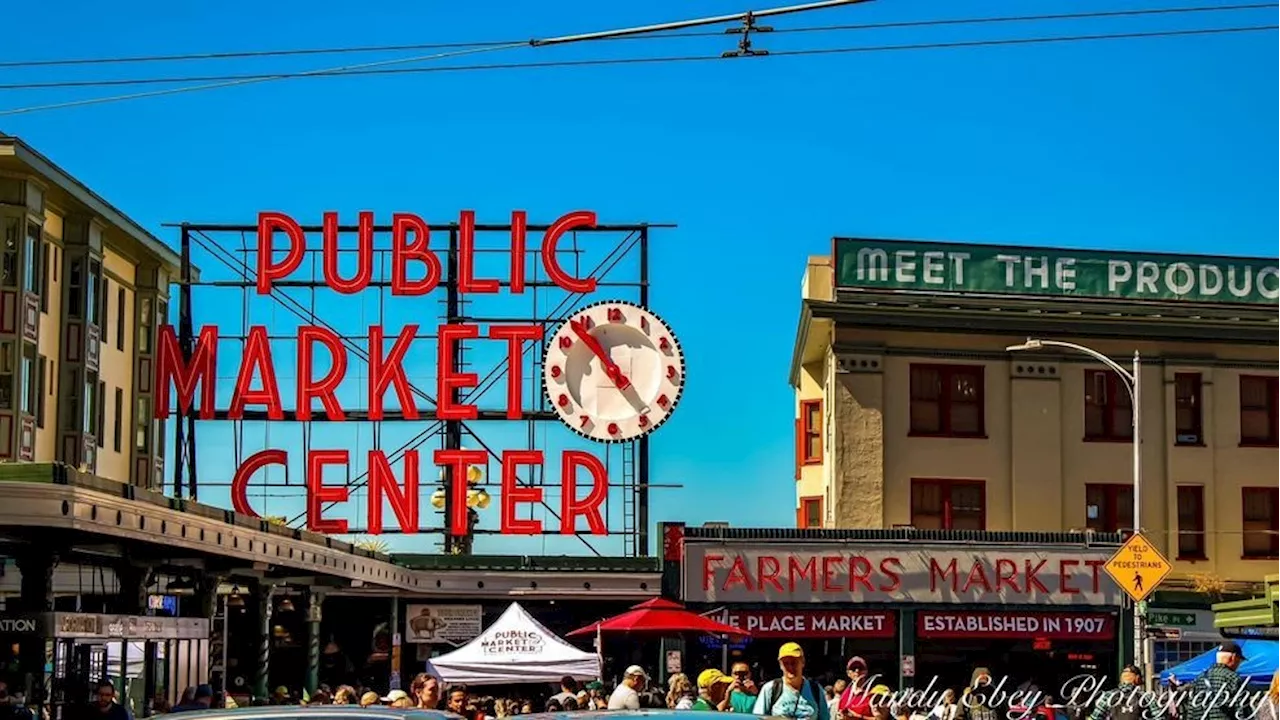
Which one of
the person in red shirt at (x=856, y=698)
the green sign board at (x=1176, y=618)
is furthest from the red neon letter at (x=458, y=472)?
the person in red shirt at (x=856, y=698)

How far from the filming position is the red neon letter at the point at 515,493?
48812 millimetres

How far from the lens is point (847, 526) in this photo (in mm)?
45500

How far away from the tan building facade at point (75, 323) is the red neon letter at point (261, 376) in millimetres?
4359

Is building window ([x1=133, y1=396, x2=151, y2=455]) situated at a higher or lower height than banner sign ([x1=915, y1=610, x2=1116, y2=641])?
higher

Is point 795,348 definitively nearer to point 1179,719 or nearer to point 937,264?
point 937,264

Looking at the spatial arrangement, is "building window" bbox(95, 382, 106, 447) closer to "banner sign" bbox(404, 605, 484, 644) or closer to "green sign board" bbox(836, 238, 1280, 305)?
"banner sign" bbox(404, 605, 484, 644)

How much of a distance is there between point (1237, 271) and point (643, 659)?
16160mm

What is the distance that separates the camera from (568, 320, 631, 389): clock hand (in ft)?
166

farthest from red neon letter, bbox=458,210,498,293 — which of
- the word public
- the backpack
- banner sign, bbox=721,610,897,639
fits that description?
the backpack

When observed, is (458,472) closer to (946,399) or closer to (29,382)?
(29,382)

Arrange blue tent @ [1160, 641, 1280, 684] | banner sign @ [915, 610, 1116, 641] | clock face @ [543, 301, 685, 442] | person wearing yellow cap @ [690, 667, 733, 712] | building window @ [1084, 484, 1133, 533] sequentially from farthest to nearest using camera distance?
clock face @ [543, 301, 685, 442], building window @ [1084, 484, 1133, 533], banner sign @ [915, 610, 1116, 641], blue tent @ [1160, 641, 1280, 684], person wearing yellow cap @ [690, 667, 733, 712]

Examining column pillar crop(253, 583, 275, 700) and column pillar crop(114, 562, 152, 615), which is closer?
column pillar crop(114, 562, 152, 615)

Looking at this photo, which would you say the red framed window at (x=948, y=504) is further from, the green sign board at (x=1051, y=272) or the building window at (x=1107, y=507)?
the green sign board at (x=1051, y=272)

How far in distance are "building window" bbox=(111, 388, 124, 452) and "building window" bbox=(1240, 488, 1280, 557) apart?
29.4 metres
